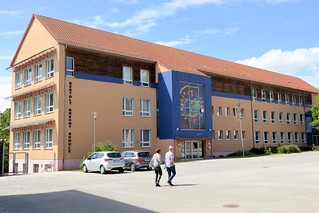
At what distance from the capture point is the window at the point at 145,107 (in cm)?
3347

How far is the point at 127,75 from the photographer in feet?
107

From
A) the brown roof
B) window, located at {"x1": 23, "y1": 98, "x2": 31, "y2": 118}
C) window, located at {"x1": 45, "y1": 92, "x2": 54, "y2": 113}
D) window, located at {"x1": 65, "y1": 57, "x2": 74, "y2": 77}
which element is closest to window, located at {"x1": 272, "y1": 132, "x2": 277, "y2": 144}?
the brown roof

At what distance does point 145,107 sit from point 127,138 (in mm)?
3969

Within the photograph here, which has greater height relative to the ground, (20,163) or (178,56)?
(178,56)

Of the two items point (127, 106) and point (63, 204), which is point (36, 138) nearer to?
point (127, 106)

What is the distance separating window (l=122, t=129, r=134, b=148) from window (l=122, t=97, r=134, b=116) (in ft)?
5.45

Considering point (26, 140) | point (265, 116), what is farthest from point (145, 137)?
point (265, 116)

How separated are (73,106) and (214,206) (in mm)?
21458

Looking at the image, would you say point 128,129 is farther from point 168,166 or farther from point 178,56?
point 168,166

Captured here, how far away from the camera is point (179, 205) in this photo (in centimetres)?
905

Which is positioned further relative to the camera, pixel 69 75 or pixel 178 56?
pixel 178 56

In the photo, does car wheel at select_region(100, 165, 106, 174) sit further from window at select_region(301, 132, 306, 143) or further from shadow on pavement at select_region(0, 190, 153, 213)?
window at select_region(301, 132, 306, 143)

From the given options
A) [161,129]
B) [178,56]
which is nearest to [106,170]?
[161,129]

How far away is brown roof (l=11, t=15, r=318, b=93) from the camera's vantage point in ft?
102
